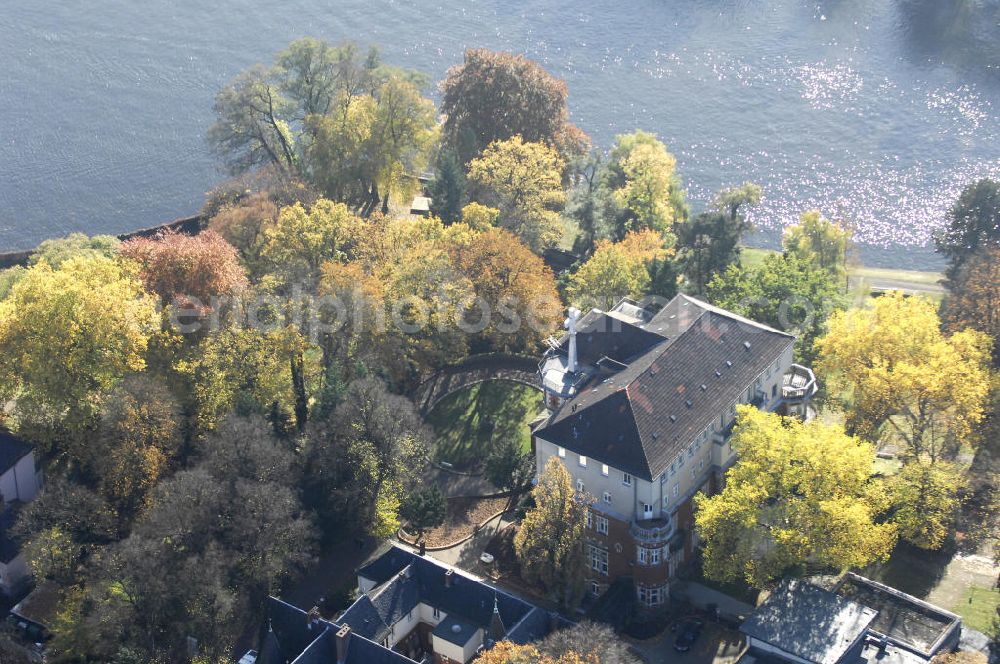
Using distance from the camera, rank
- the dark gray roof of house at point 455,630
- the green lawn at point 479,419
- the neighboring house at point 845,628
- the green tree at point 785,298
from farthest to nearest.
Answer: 1. the green tree at point 785,298
2. the green lawn at point 479,419
3. the dark gray roof of house at point 455,630
4. the neighboring house at point 845,628

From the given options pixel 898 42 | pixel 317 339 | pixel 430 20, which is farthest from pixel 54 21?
pixel 898 42

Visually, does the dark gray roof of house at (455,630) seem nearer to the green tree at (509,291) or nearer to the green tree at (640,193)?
the green tree at (509,291)

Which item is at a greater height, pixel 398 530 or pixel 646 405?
pixel 646 405

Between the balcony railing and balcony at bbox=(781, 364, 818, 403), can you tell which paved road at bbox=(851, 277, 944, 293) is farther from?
the balcony railing

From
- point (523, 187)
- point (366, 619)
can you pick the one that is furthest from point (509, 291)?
point (366, 619)

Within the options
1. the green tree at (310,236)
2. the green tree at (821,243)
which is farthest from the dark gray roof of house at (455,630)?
the green tree at (821,243)

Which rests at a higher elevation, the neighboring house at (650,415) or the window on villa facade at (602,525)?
the neighboring house at (650,415)

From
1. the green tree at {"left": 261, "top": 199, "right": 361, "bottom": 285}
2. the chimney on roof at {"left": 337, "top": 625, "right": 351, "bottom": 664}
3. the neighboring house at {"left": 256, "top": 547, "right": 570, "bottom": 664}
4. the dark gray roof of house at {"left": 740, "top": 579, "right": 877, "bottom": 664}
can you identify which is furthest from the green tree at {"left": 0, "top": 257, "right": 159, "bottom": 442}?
the dark gray roof of house at {"left": 740, "top": 579, "right": 877, "bottom": 664}

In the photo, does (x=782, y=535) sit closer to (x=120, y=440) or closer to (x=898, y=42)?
(x=120, y=440)

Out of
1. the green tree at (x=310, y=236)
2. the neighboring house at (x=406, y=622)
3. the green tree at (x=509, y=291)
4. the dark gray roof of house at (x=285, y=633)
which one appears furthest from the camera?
the green tree at (x=310, y=236)
